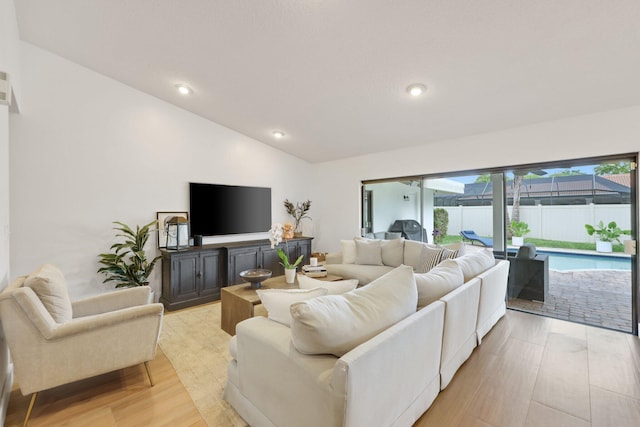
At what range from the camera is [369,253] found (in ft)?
14.3

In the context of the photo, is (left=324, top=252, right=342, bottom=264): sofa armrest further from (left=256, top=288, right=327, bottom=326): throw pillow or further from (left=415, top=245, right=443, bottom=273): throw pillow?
(left=256, top=288, right=327, bottom=326): throw pillow

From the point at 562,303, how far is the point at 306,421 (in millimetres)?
3838

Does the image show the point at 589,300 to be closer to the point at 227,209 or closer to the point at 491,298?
the point at 491,298

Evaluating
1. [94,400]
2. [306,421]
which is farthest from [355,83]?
[94,400]

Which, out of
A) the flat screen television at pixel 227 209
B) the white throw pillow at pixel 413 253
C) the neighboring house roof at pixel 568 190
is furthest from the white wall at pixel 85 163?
the neighboring house roof at pixel 568 190

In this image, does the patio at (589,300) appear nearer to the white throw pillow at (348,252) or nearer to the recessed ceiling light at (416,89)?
the white throw pillow at (348,252)

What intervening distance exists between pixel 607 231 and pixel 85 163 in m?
6.39

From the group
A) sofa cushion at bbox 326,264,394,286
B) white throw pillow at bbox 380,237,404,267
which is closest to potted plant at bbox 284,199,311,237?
sofa cushion at bbox 326,264,394,286

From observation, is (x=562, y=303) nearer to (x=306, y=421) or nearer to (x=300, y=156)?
(x=306, y=421)

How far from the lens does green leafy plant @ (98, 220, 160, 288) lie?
3449 mm

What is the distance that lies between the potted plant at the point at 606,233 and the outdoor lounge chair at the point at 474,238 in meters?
1.06

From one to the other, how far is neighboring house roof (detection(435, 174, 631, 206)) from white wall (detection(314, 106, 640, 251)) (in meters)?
0.32

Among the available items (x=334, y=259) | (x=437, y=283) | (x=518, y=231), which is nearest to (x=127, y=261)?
(x=334, y=259)

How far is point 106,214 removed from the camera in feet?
11.7
